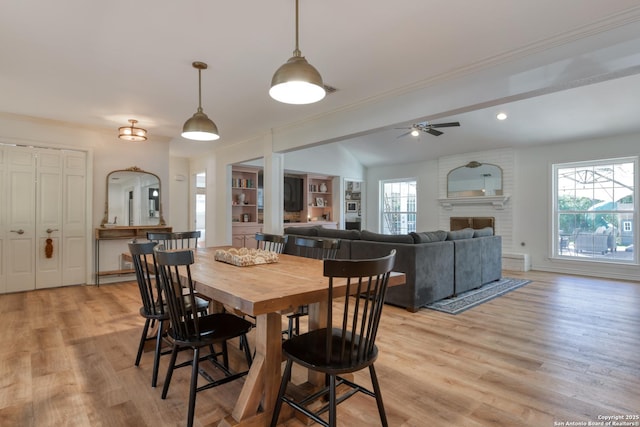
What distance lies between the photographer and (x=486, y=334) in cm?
310

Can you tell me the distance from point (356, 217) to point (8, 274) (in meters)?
7.26

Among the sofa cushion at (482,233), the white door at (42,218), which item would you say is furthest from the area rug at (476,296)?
the white door at (42,218)

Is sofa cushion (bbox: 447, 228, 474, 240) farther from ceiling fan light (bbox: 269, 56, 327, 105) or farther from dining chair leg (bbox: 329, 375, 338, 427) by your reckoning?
dining chair leg (bbox: 329, 375, 338, 427)

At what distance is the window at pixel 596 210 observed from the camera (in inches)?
225

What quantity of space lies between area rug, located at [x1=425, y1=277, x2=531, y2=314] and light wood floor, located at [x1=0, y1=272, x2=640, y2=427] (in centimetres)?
16

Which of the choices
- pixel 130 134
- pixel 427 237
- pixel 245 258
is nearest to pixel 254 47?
pixel 245 258

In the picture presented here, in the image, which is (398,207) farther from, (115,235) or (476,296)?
(115,235)

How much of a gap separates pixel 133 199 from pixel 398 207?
6175 millimetres

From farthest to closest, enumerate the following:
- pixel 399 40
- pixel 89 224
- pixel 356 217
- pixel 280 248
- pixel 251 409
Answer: pixel 356 217
pixel 89 224
pixel 280 248
pixel 399 40
pixel 251 409

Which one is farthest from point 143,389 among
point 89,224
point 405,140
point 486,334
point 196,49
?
point 405,140

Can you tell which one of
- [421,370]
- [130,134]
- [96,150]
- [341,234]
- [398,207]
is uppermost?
[130,134]

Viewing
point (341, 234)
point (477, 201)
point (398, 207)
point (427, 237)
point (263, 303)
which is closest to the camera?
point (263, 303)

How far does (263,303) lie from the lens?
4.66 ft

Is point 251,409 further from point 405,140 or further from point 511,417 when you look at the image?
point 405,140
